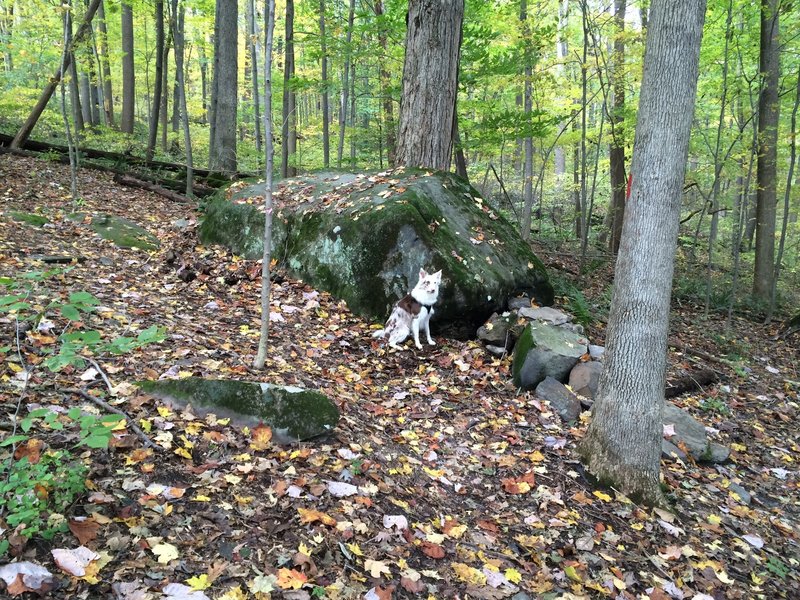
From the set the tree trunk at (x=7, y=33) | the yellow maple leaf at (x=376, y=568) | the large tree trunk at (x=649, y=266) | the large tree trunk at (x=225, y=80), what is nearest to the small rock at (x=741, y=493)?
the large tree trunk at (x=649, y=266)

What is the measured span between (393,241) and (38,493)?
16.5 ft

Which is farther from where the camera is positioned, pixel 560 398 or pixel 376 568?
pixel 560 398

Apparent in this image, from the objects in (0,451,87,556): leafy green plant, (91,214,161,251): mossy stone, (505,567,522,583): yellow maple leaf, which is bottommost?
(505,567,522,583): yellow maple leaf

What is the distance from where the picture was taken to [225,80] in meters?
12.8

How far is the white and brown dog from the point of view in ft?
19.7

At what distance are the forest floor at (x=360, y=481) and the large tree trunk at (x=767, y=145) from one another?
656cm

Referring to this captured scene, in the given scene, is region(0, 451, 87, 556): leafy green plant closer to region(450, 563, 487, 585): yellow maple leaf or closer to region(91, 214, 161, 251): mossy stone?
region(450, 563, 487, 585): yellow maple leaf

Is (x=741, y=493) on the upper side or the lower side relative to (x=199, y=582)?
lower

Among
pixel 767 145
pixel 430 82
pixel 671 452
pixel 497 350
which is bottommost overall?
pixel 671 452

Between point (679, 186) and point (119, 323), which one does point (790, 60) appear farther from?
point (119, 323)

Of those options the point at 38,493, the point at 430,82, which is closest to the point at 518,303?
the point at 430,82

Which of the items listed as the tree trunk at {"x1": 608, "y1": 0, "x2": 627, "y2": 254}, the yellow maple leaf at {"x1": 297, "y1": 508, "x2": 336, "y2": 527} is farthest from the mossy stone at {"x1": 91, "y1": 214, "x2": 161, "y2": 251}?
the tree trunk at {"x1": 608, "y1": 0, "x2": 627, "y2": 254}

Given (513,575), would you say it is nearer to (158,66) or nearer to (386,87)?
(386,87)

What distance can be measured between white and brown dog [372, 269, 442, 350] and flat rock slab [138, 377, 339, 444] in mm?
2525
